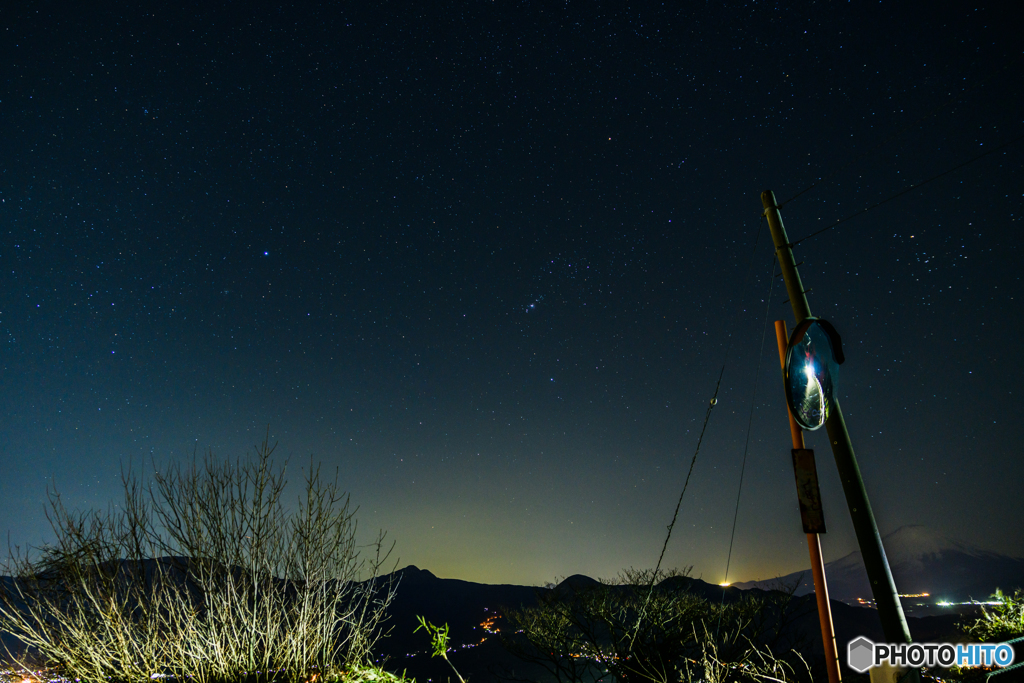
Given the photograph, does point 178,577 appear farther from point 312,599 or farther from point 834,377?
point 834,377

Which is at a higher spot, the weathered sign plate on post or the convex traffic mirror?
the convex traffic mirror

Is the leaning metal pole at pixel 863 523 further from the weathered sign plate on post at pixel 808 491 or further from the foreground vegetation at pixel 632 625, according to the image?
the foreground vegetation at pixel 632 625

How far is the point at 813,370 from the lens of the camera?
14.5 feet

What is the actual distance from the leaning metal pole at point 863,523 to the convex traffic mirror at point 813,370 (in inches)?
6.4

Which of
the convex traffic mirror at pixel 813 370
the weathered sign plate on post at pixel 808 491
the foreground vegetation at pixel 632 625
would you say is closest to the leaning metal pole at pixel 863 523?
the convex traffic mirror at pixel 813 370

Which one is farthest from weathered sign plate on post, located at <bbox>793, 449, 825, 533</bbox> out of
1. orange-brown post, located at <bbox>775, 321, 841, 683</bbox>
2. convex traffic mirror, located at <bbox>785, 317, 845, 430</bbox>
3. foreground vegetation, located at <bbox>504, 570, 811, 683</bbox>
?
foreground vegetation, located at <bbox>504, 570, 811, 683</bbox>

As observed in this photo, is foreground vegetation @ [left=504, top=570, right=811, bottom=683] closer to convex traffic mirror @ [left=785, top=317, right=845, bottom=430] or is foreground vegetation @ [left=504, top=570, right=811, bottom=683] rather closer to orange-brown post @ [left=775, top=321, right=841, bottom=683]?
orange-brown post @ [left=775, top=321, right=841, bottom=683]

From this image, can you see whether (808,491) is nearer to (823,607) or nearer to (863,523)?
(863,523)

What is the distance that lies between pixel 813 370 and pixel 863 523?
4.56ft

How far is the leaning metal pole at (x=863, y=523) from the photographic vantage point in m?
4.25

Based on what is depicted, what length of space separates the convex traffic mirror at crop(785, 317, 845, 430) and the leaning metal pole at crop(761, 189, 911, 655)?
0.53 feet

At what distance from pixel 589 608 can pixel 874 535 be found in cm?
2726

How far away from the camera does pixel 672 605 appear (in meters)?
26.4

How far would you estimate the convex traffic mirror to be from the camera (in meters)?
4.39
